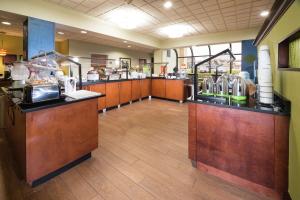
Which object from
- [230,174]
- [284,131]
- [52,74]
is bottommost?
[230,174]

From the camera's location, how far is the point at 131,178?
6.20 feet

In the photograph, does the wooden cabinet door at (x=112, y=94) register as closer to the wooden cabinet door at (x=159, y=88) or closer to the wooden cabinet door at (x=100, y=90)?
the wooden cabinet door at (x=100, y=90)

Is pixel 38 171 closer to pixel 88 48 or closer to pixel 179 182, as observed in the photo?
pixel 179 182

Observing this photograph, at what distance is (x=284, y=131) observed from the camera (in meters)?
1.45

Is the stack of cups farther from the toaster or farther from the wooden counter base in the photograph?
the toaster

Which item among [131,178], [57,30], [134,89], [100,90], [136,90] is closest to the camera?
[131,178]

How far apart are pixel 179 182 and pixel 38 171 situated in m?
1.54

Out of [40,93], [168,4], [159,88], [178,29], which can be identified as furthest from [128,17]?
[40,93]

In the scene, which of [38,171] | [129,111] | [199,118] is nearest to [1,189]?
[38,171]

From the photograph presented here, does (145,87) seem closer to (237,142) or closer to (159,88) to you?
(159,88)

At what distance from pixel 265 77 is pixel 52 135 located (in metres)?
2.38

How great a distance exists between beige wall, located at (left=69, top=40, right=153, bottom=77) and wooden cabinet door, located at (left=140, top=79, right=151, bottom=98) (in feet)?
12.0

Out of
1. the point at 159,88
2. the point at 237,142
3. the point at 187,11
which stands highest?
the point at 187,11

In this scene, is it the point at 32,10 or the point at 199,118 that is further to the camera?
the point at 32,10
